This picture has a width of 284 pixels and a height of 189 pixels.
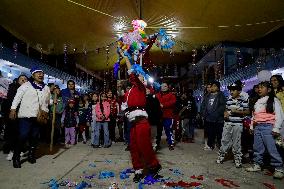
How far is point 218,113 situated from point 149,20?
3.96 m

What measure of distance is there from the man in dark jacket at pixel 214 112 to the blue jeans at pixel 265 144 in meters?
2.43

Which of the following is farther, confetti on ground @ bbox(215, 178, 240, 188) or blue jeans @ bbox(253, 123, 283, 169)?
blue jeans @ bbox(253, 123, 283, 169)

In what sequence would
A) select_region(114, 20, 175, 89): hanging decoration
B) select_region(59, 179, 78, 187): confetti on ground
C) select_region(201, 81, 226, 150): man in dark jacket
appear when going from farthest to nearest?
select_region(201, 81, 226, 150): man in dark jacket
select_region(114, 20, 175, 89): hanging decoration
select_region(59, 179, 78, 187): confetti on ground

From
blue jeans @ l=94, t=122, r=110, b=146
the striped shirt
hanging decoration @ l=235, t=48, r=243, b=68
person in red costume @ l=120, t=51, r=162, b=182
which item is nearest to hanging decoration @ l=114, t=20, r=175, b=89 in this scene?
person in red costume @ l=120, t=51, r=162, b=182

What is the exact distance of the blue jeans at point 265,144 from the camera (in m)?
5.15

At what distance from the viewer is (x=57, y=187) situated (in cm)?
410

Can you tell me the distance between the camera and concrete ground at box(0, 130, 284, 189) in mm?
4445

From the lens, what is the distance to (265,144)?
538 cm

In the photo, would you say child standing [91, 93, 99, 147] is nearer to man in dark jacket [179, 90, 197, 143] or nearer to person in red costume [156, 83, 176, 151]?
person in red costume [156, 83, 176, 151]

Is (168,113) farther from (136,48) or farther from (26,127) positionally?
(26,127)

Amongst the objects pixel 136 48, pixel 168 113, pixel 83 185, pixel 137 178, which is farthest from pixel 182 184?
pixel 168 113

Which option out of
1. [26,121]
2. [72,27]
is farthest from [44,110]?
[72,27]

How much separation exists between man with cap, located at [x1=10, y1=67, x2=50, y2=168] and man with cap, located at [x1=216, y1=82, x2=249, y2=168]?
415 centimetres

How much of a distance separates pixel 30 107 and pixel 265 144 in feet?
15.9
